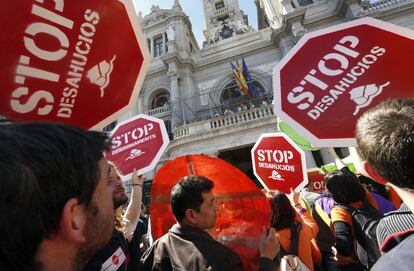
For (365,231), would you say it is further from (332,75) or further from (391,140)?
(391,140)

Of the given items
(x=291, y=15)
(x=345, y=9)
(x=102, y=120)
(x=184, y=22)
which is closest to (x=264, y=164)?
(x=102, y=120)

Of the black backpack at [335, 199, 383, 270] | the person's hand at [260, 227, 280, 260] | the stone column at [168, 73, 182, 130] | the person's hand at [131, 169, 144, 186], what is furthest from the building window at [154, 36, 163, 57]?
the person's hand at [260, 227, 280, 260]

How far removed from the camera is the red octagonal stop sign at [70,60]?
44.9 inches

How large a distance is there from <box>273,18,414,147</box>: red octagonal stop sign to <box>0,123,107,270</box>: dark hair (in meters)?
1.42

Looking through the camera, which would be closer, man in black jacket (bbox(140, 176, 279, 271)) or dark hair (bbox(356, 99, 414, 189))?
dark hair (bbox(356, 99, 414, 189))

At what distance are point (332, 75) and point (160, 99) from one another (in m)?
19.2

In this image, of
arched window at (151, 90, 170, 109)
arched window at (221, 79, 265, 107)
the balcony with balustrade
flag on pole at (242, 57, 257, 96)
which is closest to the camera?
the balcony with balustrade

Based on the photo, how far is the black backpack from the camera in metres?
2.17

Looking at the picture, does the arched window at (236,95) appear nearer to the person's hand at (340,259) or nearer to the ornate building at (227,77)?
the ornate building at (227,77)

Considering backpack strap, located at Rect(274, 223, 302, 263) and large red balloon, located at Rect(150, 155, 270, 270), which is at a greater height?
large red balloon, located at Rect(150, 155, 270, 270)

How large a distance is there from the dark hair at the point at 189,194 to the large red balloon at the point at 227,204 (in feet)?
0.55

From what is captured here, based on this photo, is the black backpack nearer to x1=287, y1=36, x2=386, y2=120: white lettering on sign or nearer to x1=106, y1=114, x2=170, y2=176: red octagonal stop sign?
x1=287, y1=36, x2=386, y2=120: white lettering on sign

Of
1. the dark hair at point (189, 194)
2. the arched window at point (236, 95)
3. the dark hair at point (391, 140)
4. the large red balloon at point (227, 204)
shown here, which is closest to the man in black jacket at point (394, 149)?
the dark hair at point (391, 140)

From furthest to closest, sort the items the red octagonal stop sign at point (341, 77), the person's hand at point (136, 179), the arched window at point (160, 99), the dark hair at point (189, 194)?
1. the arched window at point (160, 99)
2. the person's hand at point (136, 179)
3. the dark hair at point (189, 194)
4. the red octagonal stop sign at point (341, 77)
